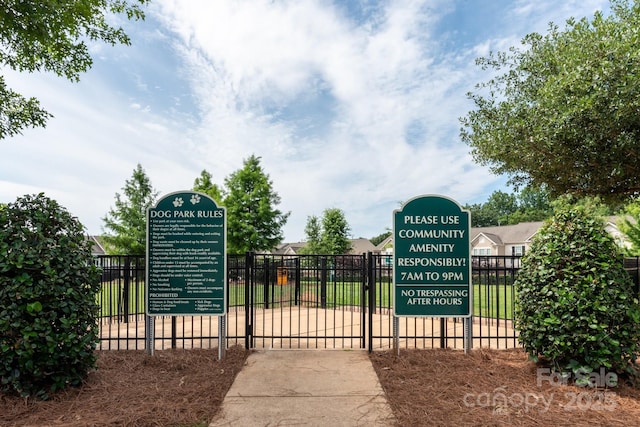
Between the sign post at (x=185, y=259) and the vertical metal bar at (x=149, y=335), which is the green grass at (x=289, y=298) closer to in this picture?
the vertical metal bar at (x=149, y=335)

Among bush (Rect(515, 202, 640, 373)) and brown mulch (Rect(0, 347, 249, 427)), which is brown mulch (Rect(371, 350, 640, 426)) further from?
brown mulch (Rect(0, 347, 249, 427))

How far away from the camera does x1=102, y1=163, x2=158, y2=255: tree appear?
26438 millimetres

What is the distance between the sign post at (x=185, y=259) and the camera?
18.6ft

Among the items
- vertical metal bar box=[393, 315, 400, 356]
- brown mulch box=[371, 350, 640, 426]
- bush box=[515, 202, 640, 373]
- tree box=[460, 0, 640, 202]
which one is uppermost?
tree box=[460, 0, 640, 202]

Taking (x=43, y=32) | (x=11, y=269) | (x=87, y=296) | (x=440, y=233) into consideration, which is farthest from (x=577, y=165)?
(x=43, y=32)

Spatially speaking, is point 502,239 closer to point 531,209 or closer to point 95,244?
point 531,209

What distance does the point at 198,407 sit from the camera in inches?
160

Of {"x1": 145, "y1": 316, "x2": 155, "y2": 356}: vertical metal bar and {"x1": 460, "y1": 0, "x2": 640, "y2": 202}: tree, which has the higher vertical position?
{"x1": 460, "y1": 0, "x2": 640, "y2": 202}: tree

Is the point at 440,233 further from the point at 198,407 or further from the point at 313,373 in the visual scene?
the point at 198,407

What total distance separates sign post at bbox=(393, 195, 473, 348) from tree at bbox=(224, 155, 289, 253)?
2290 cm

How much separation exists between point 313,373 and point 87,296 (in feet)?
9.84

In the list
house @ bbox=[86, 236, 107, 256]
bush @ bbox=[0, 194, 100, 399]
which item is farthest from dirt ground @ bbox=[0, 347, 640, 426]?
house @ bbox=[86, 236, 107, 256]

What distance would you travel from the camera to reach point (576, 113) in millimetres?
Result: 6652

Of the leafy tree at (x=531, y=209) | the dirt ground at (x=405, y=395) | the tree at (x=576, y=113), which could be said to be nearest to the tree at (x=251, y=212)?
the tree at (x=576, y=113)
